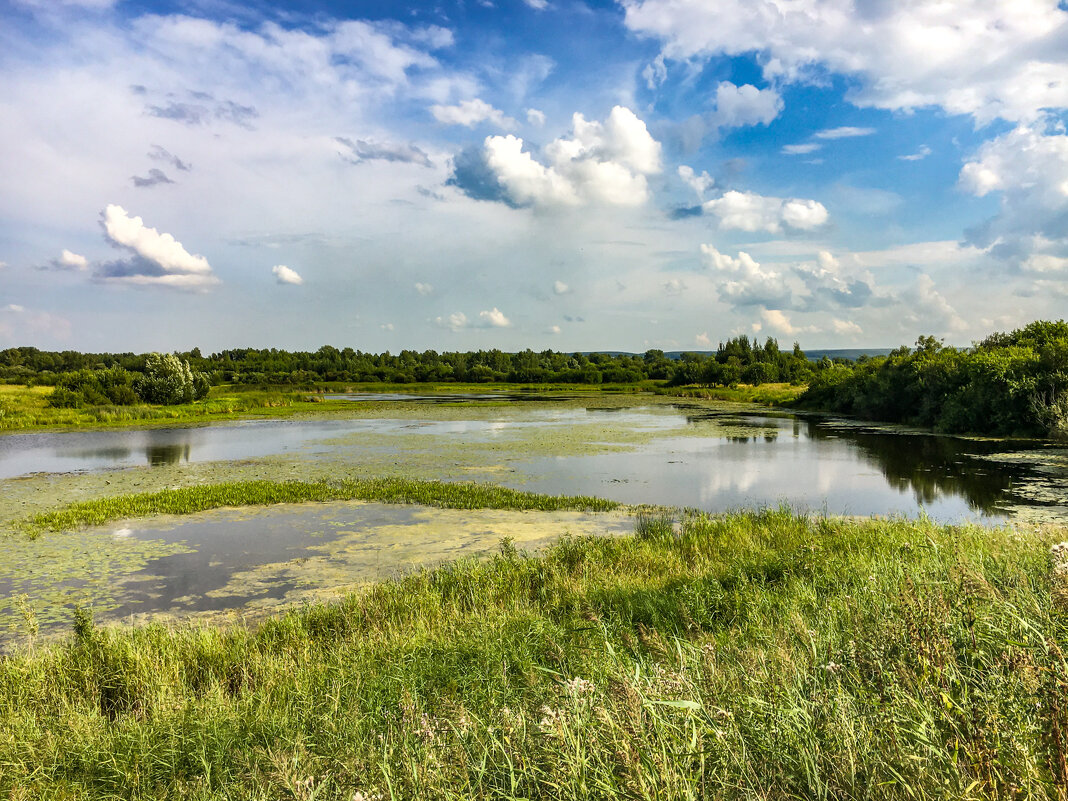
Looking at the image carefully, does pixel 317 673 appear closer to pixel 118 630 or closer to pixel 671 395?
pixel 118 630

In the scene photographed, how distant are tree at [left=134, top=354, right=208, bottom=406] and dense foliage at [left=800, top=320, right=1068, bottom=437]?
2271 inches

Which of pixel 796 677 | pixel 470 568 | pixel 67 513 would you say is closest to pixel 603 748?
pixel 796 677

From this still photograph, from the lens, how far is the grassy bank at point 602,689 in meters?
2.06

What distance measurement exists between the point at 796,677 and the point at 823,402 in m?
51.2

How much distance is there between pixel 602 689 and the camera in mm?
2605

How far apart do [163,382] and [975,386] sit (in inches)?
2436

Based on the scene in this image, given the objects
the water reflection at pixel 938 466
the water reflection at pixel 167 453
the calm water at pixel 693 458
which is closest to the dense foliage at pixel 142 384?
the calm water at pixel 693 458

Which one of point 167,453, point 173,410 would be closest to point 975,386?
point 167,453

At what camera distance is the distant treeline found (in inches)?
3629

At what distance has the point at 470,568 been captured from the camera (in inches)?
394

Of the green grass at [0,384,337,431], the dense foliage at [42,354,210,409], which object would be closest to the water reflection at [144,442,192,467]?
the green grass at [0,384,337,431]

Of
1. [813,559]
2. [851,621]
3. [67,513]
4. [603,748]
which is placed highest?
[603,748]

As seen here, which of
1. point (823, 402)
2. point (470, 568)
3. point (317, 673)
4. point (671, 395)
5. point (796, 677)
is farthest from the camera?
point (671, 395)

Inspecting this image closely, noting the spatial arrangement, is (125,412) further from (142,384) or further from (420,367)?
(420,367)
